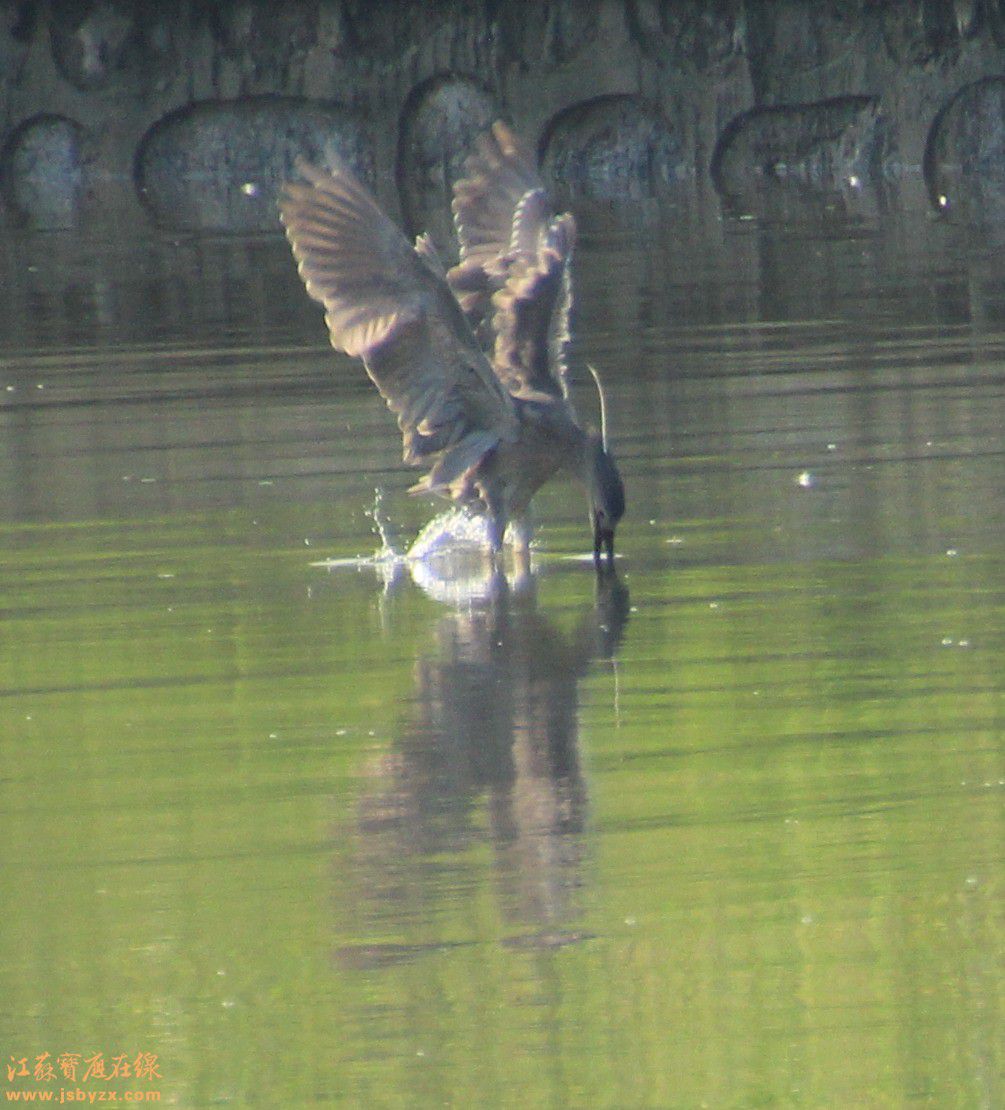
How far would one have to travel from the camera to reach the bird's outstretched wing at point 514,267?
409 inches

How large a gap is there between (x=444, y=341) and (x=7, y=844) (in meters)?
3.69

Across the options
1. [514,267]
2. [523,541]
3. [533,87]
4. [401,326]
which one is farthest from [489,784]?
[533,87]

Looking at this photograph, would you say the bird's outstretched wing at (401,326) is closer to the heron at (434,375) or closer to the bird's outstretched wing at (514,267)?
the heron at (434,375)

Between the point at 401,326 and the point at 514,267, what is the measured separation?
5.33ft

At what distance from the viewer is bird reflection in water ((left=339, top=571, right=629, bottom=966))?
5.52 meters

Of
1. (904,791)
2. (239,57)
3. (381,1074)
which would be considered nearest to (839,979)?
(381,1074)

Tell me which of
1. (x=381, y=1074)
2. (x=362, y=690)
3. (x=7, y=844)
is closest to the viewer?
(x=381, y=1074)

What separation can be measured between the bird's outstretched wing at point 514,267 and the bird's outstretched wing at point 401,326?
0.43 meters

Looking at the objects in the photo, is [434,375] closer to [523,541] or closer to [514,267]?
[523,541]

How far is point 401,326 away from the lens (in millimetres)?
9461

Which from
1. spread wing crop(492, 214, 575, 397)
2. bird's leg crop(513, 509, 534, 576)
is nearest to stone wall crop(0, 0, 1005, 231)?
spread wing crop(492, 214, 575, 397)

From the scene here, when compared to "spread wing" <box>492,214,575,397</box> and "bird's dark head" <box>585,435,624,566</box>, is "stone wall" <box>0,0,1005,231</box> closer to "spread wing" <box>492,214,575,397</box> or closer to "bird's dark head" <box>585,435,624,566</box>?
"spread wing" <box>492,214,575,397</box>

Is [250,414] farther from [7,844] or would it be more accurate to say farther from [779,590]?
[7,844]

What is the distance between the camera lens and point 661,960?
516 cm
